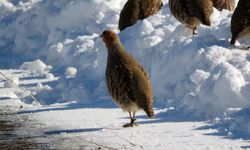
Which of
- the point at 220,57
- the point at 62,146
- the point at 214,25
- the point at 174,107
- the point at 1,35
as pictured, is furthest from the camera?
the point at 1,35

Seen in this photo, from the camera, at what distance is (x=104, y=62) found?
44.9 ft

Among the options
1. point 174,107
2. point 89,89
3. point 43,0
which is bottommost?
point 174,107

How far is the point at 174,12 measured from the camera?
14.4 metres

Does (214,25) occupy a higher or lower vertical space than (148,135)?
higher

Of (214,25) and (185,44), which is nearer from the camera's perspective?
(185,44)

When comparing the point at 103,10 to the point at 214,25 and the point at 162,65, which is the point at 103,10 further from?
the point at 162,65

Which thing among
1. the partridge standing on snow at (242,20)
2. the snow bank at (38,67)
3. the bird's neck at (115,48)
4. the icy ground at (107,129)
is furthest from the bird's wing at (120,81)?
the snow bank at (38,67)

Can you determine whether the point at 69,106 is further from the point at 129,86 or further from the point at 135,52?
the point at 135,52

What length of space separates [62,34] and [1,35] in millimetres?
2611

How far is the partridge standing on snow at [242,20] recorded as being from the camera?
12.5 m

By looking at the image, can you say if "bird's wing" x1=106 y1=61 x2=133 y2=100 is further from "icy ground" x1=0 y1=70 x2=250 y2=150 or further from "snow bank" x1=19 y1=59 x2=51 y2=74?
"snow bank" x1=19 y1=59 x2=51 y2=74

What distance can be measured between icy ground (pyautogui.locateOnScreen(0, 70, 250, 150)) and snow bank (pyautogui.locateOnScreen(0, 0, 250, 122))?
0.59m

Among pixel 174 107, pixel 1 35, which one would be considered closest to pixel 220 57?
pixel 174 107

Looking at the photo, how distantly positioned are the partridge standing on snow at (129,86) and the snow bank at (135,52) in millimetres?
653
